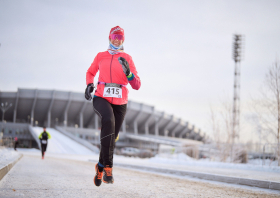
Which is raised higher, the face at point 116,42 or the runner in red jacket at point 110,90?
the face at point 116,42

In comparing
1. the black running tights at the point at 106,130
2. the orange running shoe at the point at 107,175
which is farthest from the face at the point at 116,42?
the orange running shoe at the point at 107,175

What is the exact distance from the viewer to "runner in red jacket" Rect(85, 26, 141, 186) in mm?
3502

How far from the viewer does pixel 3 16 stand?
27.2ft

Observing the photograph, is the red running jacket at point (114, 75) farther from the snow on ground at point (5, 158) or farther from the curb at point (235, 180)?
the curb at point (235, 180)

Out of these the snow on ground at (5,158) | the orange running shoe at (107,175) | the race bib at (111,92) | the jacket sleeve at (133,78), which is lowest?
the snow on ground at (5,158)

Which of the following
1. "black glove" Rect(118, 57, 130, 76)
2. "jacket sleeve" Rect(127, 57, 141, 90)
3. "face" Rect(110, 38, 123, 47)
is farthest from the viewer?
"face" Rect(110, 38, 123, 47)

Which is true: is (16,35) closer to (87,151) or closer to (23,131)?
(87,151)

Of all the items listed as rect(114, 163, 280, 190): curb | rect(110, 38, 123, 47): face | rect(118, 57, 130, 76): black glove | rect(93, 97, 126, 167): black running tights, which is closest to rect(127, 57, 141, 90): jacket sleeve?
rect(118, 57, 130, 76): black glove

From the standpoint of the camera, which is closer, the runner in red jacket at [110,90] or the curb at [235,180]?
the runner in red jacket at [110,90]

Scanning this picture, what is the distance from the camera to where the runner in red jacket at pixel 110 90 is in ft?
11.5

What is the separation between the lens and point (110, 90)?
3.65 m

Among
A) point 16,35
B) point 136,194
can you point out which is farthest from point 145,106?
point 136,194

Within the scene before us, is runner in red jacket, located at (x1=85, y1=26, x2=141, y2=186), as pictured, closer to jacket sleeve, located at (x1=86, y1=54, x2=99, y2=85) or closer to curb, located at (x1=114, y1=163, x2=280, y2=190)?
jacket sleeve, located at (x1=86, y1=54, x2=99, y2=85)

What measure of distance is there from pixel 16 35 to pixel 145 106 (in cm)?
6342
